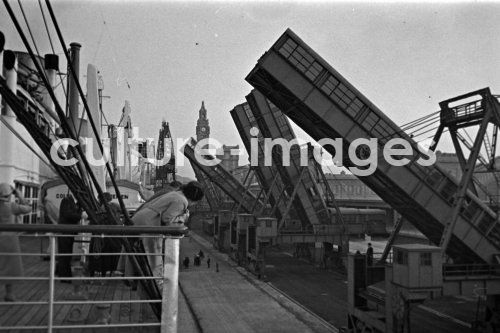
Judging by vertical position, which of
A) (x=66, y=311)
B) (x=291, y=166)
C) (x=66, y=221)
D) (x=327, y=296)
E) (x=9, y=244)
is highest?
(x=291, y=166)

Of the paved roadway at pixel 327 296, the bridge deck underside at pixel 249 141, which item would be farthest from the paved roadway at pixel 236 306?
the bridge deck underside at pixel 249 141

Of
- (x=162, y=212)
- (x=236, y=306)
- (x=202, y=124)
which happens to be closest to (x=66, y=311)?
(x=162, y=212)

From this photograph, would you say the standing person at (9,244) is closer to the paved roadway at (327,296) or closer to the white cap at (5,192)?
the white cap at (5,192)

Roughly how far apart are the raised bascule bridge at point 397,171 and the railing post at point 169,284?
31.7 ft

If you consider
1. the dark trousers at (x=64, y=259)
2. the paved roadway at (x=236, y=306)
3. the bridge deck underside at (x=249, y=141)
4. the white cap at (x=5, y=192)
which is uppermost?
the bridge deck underside at (x=249, y=141)

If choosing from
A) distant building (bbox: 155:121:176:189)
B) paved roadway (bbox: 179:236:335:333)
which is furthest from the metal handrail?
distant building (bbox: 155:121:176:189)

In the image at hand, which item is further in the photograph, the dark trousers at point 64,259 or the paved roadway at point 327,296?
the paved roadway at point 327,296

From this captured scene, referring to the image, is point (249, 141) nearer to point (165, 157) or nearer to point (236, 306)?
point (236, 306)

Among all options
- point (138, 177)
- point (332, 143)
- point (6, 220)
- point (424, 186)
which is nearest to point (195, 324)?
point (332, 143)

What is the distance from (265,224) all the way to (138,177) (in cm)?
4800

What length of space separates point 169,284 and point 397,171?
1181cm

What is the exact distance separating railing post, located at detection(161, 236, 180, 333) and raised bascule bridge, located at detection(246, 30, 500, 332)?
9649 mm

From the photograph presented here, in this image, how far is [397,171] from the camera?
45.9 ft

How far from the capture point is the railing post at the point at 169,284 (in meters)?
3.70
